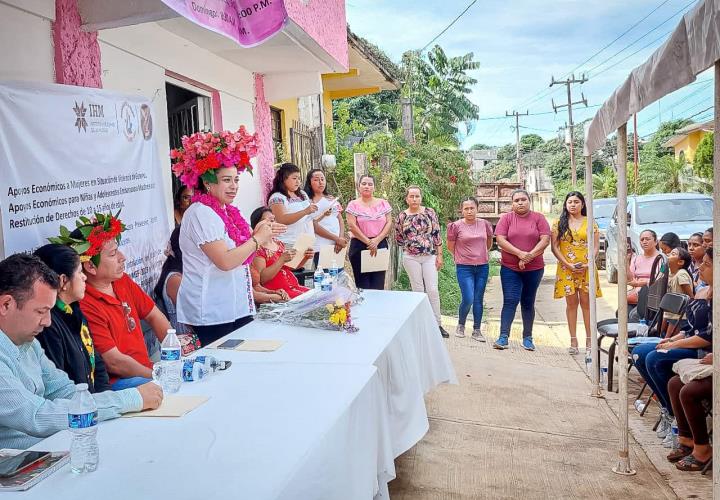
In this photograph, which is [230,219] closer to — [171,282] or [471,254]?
[171,282]

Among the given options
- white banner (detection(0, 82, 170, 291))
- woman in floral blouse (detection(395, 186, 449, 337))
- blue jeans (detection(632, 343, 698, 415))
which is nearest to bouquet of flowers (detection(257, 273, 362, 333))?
white banner (detection(0, 82, 170, 291))

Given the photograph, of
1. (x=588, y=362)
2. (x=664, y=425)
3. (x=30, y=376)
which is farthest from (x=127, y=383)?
(x=588, y=362)

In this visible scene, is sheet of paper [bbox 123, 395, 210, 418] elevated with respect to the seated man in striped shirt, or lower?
lower

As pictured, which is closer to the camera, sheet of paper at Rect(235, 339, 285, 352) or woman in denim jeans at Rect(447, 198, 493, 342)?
sheet of paper at Rect(235, 339, 285, 352)

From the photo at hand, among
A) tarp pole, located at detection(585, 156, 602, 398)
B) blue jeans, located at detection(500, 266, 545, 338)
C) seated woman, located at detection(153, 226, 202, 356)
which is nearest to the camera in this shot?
seated woman, located at detection(153, 226, 202, 356)

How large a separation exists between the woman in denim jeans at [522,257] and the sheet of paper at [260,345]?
13.5 feet

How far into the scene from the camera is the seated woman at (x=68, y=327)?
2783mm

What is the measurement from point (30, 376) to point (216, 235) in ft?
4.79

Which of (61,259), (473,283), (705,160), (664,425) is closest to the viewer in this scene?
(61,259)

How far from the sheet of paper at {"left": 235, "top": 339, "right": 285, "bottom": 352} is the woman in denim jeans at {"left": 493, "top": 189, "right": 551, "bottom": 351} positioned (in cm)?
412

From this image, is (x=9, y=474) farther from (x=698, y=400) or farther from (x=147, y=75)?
(x=147, y=75)

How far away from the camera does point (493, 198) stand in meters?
18.1

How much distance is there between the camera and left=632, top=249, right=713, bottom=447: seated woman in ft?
14.0

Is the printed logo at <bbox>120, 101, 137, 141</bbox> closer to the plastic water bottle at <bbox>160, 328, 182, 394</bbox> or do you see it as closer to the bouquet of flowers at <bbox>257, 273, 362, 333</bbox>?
the bouquet of flowers at <bbox>257, 273, 362, 333</bbox>
